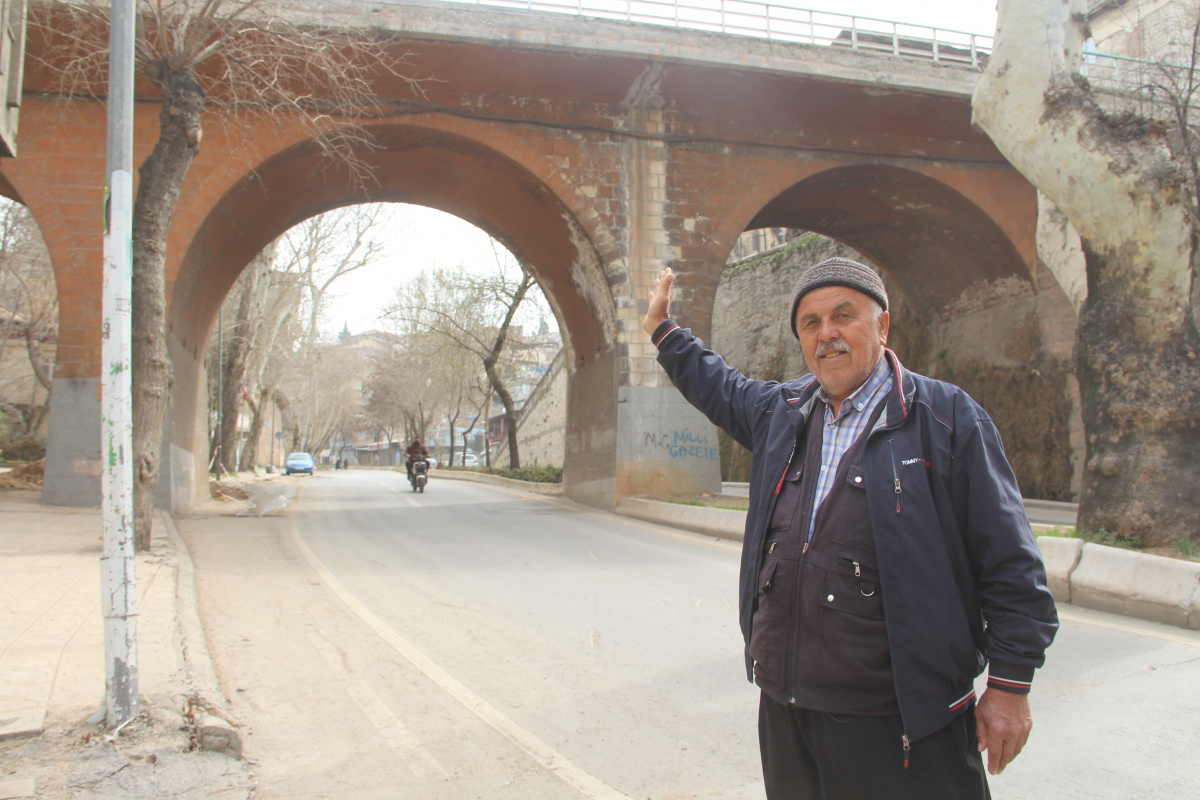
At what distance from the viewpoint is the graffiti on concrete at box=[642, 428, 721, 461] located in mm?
15578

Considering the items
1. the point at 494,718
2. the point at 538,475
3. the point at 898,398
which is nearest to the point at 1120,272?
the point at 494,718

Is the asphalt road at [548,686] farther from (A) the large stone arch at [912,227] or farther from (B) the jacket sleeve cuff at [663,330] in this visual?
(A) the large stone arch at [912,227]

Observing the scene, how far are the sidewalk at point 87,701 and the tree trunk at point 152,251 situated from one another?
196 cm

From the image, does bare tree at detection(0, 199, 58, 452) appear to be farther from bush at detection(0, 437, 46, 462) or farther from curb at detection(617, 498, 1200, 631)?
curb at detection(617, 498, 1200, 631)

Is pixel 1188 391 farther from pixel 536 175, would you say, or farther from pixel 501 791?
pixel 536 175

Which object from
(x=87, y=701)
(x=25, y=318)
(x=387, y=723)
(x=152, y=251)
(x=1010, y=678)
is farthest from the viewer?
(x=25, y=318)

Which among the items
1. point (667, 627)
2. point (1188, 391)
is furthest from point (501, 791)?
point (1188, 391)

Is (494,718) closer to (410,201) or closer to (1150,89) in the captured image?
(1150,89)

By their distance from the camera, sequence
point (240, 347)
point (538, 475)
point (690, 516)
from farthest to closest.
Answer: point (538, 475) → point (240, 347) → point (690, 516)

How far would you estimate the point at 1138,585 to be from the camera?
640cm

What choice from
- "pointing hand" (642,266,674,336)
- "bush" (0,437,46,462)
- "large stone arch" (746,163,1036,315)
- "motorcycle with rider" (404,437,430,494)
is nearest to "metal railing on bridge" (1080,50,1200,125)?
"large stone arch" (746,163,1036,315)

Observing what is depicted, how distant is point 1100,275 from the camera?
798cm

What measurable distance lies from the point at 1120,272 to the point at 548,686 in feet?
21.9

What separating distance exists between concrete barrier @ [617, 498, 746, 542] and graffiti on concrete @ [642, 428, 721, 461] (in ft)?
4.06
